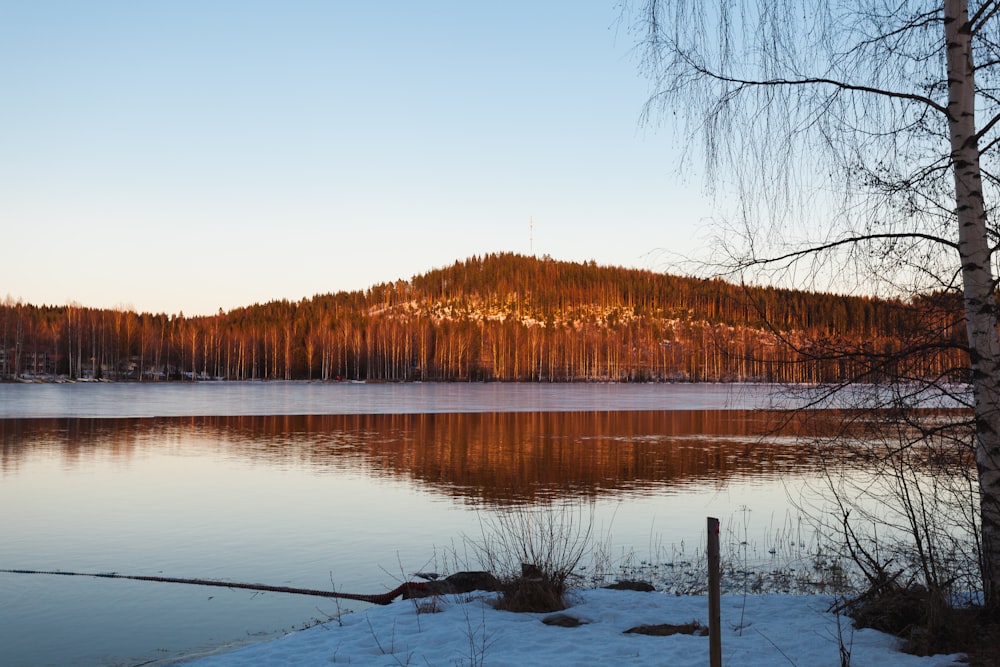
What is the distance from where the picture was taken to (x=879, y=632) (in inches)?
285

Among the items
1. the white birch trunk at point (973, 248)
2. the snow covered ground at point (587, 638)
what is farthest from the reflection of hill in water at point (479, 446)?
the white birch trunk at point (973, 248)

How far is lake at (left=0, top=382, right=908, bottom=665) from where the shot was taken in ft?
34.7

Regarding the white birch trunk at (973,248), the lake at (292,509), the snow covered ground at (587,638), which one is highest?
the white birch trunk at (973,248)

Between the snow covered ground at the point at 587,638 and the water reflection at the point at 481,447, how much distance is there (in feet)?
23.3

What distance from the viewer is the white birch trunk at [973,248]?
6.25 metres

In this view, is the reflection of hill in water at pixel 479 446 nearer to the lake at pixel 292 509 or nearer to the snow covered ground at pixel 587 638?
the lake at pixel 292 509

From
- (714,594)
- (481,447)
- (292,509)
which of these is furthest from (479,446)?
(714,594)

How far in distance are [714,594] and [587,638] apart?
311 centimetres

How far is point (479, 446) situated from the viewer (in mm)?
31516

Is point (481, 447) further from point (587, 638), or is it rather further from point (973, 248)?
point (973, 248)

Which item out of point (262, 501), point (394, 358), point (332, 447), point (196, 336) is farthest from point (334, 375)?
point (262, 501)

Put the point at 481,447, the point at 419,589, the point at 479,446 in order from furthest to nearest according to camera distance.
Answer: the point at 479,446 < the point at 481,447 < the point at 419,589

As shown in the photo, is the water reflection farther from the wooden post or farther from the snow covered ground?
the wooden post

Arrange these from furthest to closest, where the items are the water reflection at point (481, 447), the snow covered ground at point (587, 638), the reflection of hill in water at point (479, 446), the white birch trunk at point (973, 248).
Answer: the reflection of hill in water at point (479, 446) < the water reflection at point (481, 447) < the snow covered ground at point (587, 638) < the white birch trunk at point (973, 248)
